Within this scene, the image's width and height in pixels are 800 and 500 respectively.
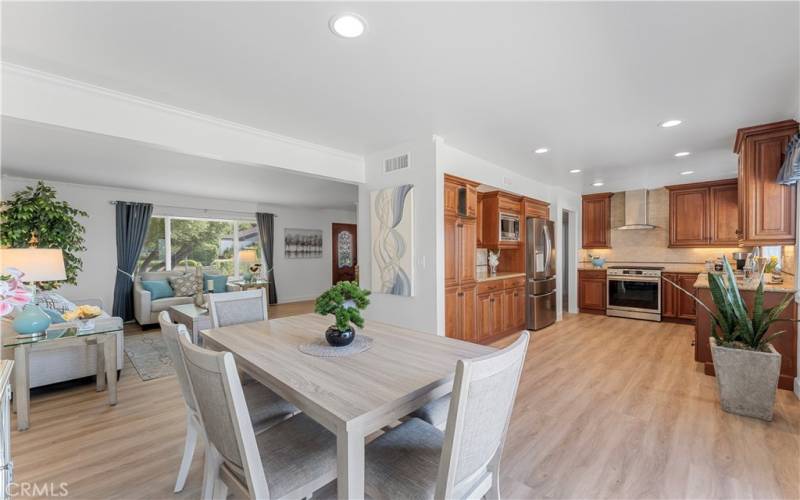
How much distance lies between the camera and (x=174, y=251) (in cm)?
632

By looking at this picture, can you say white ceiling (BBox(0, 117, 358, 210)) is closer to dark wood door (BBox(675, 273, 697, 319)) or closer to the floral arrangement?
the floral arrangement

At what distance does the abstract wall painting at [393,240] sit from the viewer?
11.9 ft

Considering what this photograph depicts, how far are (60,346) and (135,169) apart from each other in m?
2.49

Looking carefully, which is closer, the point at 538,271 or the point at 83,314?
the point at 83,314

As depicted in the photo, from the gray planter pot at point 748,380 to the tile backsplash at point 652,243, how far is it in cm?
405

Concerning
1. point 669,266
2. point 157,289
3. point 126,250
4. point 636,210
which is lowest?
point 157,289

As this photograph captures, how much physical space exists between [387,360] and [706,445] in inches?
86.2

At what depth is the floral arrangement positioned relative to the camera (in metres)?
1.27

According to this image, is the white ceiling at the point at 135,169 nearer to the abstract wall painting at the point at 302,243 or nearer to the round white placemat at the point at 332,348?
the abstract wall painting at the point at 302,243

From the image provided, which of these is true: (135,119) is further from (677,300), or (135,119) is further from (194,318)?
(677,300)

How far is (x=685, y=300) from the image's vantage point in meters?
5.31

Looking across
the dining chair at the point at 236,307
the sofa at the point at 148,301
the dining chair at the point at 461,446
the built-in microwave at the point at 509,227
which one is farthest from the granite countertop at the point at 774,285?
the sofa at the point at 148,301

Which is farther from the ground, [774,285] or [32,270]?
[32,270]

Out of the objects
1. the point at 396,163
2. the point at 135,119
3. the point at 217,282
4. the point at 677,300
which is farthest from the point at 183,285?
the point at 677,300
